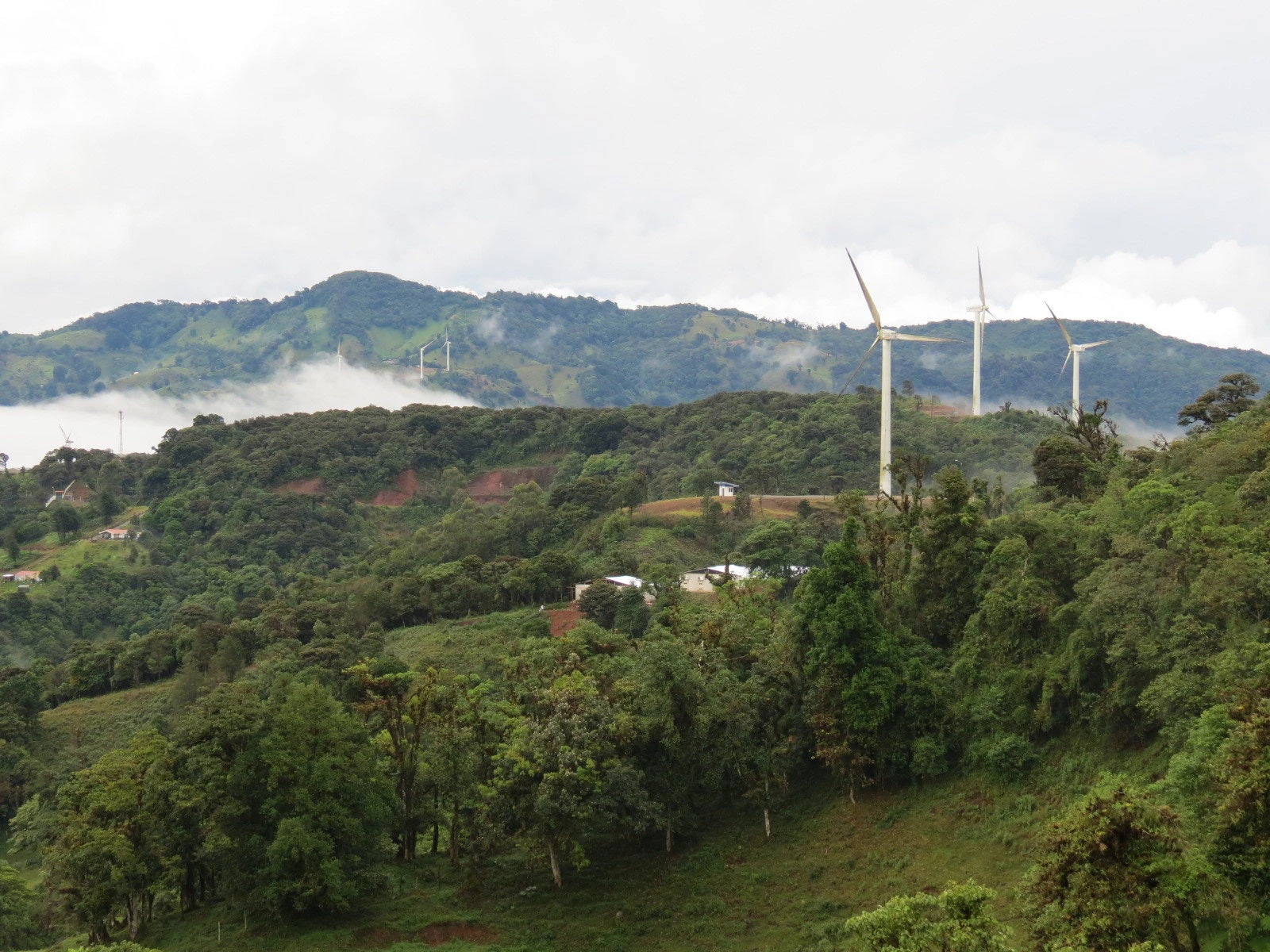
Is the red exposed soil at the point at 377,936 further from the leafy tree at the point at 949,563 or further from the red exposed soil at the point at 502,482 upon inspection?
the red exposed soil at the point at 502,482

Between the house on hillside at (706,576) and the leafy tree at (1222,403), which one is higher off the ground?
the leafy tree at (1222,403)

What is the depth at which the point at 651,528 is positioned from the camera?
228ft

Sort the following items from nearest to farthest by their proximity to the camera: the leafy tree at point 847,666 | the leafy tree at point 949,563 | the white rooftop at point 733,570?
the leafy tree at point 847,666 < the leafy tree at point 949,563 < the white rooftop at point 733,570

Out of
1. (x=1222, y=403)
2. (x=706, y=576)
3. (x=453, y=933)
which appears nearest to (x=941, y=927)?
(x=453, y=933)

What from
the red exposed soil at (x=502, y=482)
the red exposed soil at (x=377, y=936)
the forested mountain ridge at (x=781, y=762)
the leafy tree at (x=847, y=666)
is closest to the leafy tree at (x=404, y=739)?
the forested mountain ridge at (x=781, y=762)

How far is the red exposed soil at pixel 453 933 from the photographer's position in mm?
28062

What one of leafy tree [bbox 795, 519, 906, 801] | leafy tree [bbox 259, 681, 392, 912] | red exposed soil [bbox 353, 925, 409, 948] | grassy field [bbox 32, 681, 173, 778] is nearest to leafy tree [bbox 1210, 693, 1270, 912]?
leafy tree [bbox 795, 519, 906, 801]

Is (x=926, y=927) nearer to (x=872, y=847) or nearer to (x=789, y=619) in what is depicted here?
(x=872, y=847)

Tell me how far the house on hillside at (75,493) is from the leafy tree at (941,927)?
102m

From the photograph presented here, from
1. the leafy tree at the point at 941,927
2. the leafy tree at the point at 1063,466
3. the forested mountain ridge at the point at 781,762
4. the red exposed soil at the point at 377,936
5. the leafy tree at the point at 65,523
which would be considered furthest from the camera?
the leafy tree at the point at 65,523

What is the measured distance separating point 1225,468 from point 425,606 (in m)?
40.5

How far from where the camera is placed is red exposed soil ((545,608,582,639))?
53438 mm

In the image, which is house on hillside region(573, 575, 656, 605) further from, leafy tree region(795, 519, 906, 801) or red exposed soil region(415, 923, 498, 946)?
red exposed soil region(415, 923, 498, 946)

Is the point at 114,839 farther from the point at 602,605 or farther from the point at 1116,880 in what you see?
the point at 602,605
